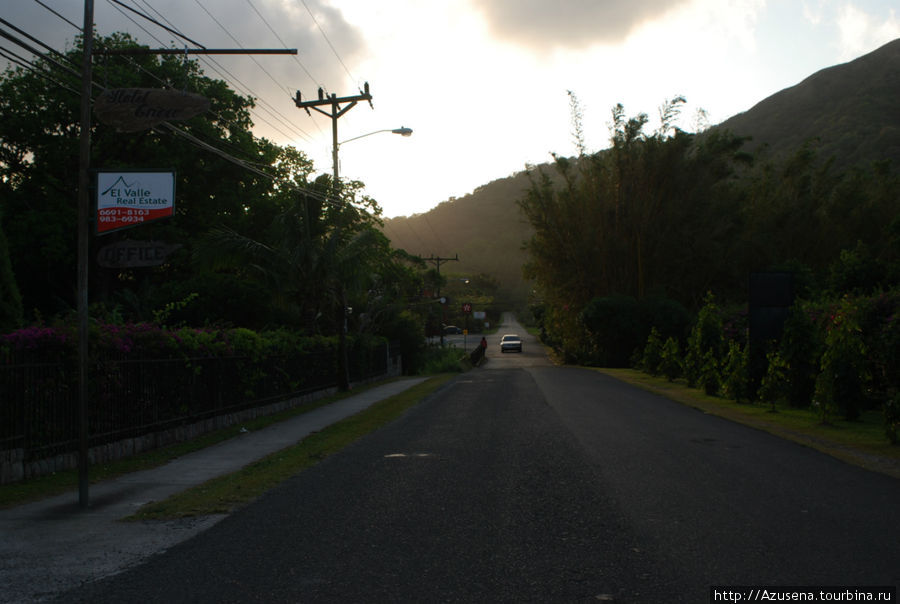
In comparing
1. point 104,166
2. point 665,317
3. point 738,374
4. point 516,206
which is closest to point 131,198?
point 738,374

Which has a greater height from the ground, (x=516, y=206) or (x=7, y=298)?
(x=516, y=206)

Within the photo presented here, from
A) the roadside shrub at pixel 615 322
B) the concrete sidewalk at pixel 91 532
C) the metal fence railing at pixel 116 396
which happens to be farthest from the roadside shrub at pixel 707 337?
the roadside shrub at pixel 615 322

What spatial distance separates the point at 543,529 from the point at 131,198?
6.00m

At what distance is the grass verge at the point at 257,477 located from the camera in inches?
295

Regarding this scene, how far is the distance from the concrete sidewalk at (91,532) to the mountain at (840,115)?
51.6 m

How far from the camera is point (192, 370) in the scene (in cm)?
1386

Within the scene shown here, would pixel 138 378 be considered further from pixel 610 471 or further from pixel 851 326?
pixel 851 326

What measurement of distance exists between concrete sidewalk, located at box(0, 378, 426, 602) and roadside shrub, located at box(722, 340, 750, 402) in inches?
522

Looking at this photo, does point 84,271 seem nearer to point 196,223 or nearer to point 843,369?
point 843,369

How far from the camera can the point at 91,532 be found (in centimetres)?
671

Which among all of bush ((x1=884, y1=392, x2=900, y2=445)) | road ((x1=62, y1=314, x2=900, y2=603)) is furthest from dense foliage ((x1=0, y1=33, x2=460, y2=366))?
bush ((x1=884, y1=392, x2=900, y2=445))

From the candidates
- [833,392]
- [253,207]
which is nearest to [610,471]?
[833,392]

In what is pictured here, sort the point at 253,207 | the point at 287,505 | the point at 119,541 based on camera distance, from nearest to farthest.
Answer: the point at 119,541, the point at 287,505, the point at 253,207

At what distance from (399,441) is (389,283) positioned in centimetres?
3131
